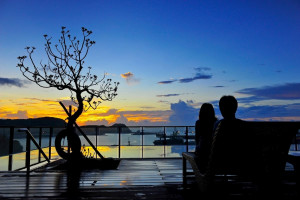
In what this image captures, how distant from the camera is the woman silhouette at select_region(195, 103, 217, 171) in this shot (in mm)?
2525

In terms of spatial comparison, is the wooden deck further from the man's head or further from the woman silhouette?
the man's head

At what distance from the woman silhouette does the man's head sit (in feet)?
1.79

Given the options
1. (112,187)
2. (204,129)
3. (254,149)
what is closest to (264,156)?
(254,149)

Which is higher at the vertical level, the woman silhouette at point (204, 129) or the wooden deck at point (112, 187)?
the woman silhouette at point (204, 129)

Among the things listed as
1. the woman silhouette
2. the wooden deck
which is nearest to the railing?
the wooden deck

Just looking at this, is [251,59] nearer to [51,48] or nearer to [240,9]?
[240,9]

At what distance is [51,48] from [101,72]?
1254 mm

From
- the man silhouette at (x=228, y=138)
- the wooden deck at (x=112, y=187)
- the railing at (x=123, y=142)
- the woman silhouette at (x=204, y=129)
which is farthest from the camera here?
the railing at (x=123, y=142)

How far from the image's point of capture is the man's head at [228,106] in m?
2.00

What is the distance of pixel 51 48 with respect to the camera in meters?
5.84

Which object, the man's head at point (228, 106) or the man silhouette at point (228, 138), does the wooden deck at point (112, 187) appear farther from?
the man's head at point (228, 106)

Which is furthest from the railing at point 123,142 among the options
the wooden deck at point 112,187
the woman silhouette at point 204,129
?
the woman silhouette at point 204,129

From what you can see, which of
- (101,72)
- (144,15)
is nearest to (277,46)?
(144,15)

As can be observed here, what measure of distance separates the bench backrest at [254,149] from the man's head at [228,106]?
132mm
